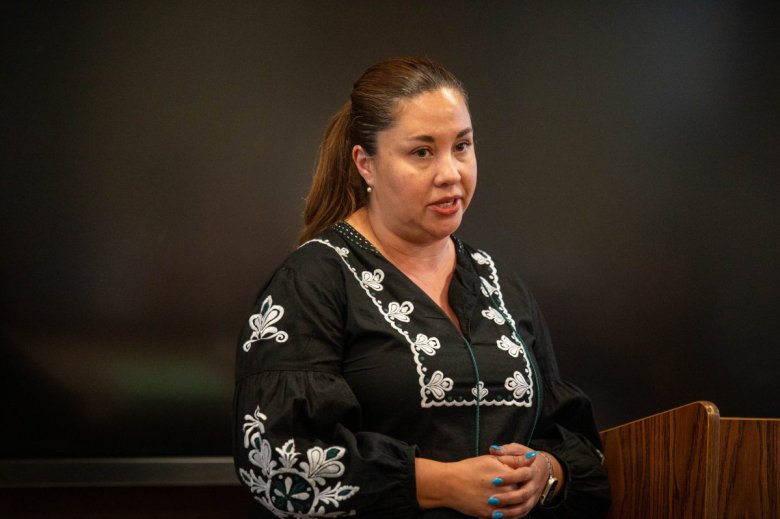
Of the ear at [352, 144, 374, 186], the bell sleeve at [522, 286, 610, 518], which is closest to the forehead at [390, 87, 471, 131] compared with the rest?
the ear at [352, 144, 374, 186]

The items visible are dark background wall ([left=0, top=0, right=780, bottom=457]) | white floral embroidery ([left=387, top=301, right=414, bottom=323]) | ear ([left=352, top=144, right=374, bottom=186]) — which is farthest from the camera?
dark background wall ([left=0, top=0, right=780, bottom=457])

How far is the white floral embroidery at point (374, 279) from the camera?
1748mm

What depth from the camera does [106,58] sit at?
2396 mm

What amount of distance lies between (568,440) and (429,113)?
0.73 m

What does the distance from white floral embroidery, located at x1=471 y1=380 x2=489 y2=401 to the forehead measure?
0.50m

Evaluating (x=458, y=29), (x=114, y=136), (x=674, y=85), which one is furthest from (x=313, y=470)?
(x=674, y=85)

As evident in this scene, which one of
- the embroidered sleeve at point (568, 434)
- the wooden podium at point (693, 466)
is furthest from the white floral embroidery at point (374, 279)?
the wooden podium at point (693, 466)

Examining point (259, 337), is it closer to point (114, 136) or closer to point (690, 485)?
point (690, 485)

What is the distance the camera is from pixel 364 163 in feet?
6.03

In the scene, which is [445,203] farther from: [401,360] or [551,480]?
[551,480]

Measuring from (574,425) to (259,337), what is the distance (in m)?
0.72

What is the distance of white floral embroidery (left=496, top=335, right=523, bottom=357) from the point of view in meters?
1.77

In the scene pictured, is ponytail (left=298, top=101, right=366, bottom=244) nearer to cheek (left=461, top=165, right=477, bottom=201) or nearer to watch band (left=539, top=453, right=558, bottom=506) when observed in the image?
cheek (left=461, top=165, right=477, bottom=201)

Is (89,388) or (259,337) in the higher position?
(259,337)
